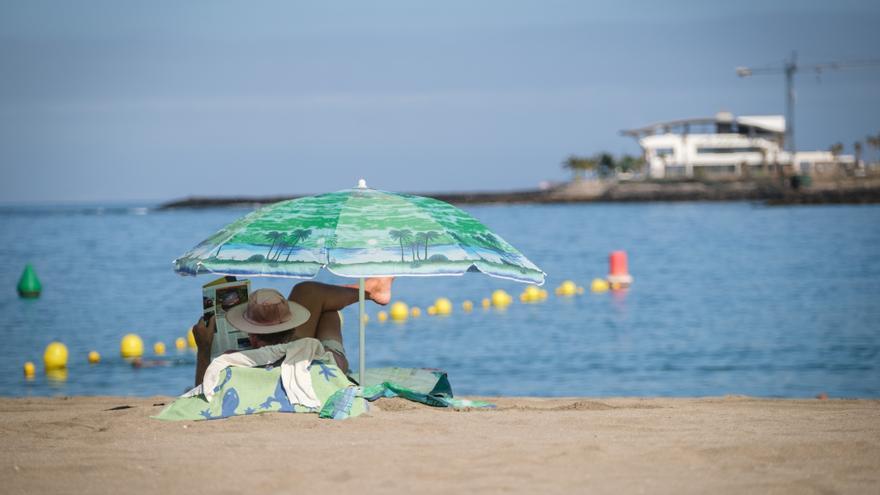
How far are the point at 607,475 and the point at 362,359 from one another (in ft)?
9.28

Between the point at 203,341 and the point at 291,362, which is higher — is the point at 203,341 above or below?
above

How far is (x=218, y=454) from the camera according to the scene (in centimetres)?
627

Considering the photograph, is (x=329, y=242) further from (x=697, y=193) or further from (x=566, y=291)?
(x=697, y=193)

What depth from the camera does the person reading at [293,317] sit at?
7.59 metres

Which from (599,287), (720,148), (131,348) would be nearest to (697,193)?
(720,148)

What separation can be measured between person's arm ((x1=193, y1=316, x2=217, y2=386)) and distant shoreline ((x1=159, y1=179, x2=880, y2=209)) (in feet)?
332

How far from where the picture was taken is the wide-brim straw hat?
24.7ft

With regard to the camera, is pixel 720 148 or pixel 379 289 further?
pixel 720 148

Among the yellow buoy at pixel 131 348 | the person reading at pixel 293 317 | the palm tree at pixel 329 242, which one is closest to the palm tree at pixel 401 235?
the palm tree at pixel 329 242

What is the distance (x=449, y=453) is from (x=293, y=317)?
1942 mm

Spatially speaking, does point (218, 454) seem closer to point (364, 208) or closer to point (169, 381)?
point (364, 208)

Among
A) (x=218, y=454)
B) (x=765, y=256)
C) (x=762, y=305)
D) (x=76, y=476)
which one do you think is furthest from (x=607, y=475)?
(x=765, y=256)

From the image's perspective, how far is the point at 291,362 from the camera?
25.0 feet

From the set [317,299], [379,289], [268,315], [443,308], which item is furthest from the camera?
[443,308]
